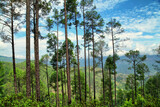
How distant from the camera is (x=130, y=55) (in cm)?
1895

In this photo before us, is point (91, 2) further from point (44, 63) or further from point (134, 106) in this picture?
point (44, 63)

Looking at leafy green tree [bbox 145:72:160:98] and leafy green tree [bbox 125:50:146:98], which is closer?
leafy green tree [bbox 125:50:146:98]

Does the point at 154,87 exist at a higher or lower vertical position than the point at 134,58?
lower

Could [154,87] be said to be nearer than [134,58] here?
No

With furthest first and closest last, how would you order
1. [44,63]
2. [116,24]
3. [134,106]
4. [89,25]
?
1. [44,63]
2. [116,24]
3. [89,25]
4. [134,106]

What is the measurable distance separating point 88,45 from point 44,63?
37.0 ft

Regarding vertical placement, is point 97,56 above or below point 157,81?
above

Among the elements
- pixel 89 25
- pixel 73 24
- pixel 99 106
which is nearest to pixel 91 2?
pixel 89 25

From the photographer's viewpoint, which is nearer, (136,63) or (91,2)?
(91,2)

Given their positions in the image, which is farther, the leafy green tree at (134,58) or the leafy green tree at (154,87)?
the leafy green tree at (154,87)

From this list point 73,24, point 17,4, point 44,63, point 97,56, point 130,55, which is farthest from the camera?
point 44,63

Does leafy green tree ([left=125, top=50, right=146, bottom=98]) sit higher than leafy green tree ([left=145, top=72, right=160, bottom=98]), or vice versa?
leafy green tree ([left=125, top=50, right=146, bottom=98])

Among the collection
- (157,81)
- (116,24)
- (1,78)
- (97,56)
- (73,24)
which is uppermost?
(116,24)

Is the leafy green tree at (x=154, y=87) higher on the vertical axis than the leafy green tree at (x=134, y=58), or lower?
lower
